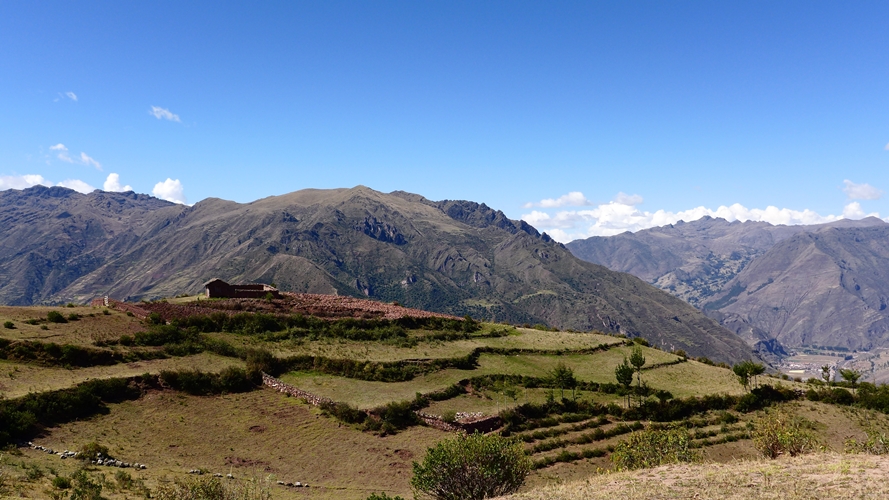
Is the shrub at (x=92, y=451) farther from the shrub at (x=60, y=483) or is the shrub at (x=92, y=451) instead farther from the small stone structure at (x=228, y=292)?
the small stone structure at (x=228, y=292)

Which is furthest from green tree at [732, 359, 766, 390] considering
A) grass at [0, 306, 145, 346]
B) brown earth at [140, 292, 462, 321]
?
grass at [0, 306, 145, 346]

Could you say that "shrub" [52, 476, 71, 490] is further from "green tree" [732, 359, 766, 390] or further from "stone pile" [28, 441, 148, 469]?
"green tree" [732, 359, 766, 390]

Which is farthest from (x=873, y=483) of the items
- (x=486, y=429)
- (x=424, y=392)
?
(x=424, y=392)

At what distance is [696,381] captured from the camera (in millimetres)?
73000

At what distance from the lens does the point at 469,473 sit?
30.9 m

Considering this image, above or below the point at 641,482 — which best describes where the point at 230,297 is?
above

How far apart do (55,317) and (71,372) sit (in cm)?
1543

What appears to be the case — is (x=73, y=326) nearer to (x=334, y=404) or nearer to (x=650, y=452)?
(x=334, y=404)

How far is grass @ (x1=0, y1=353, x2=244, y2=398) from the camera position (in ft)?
146

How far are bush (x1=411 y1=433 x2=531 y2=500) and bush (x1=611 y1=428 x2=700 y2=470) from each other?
8.95 m

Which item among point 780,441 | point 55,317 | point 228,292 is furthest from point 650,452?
point 228,292

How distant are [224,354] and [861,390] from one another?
7883cm

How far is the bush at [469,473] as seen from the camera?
3070cm

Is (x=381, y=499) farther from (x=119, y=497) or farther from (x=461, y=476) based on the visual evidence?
(x=119, y=497)
